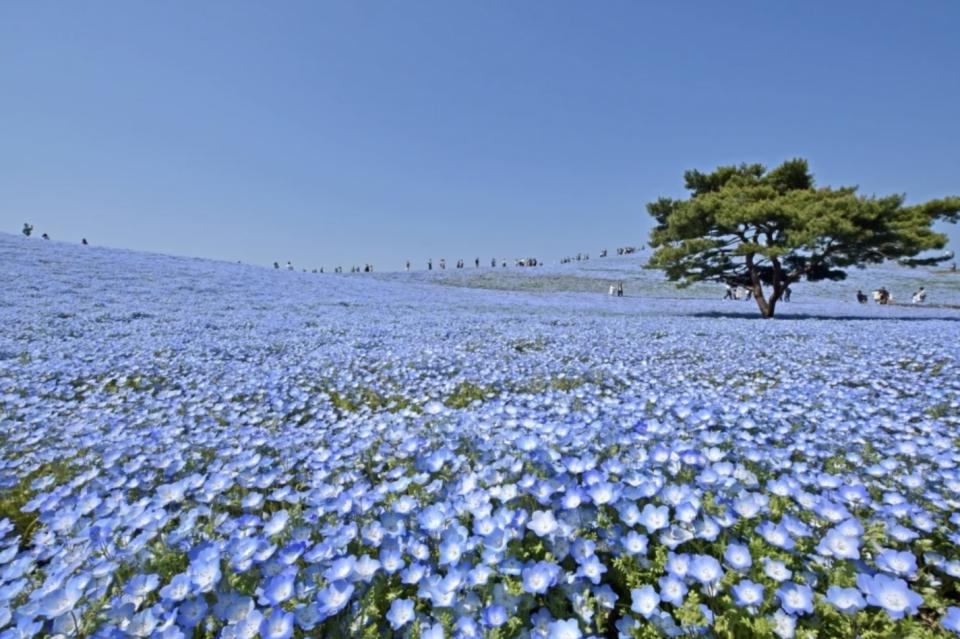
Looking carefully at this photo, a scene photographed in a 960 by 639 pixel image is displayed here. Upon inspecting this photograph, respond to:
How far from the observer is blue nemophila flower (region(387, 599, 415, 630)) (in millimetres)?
1543

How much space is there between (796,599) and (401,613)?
1.32 metres

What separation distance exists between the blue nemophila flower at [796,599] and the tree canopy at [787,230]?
14.9 meters

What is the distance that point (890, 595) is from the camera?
60.9 inches

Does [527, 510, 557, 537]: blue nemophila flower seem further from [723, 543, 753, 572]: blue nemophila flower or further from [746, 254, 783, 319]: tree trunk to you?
[746, 254, 783, 319]: tree trunk

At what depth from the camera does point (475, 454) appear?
2.90 metres

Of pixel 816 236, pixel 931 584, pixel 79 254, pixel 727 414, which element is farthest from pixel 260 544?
pixel 79 254

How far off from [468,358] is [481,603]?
478 centimetres

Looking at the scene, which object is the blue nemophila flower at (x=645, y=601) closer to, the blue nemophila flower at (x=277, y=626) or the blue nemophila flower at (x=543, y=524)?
the blue nemophila flower at (x=543, y=524)

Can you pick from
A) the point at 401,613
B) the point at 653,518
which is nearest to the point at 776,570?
the point at 653,518

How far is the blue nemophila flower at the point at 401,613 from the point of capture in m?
1.54

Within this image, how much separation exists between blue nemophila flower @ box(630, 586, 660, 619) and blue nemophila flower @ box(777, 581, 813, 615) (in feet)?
1.34

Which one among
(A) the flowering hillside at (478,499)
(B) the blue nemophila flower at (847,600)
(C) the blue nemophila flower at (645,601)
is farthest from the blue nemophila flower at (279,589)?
(B) the blue nemophila flower at (847,600)

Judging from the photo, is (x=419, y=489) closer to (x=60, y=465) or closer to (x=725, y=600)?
(x=725, y=600)

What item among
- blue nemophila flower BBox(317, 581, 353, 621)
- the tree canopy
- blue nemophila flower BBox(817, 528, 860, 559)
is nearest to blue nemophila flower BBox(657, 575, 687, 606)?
blue nemophila flower BBox(817, 528, 860, 559)
